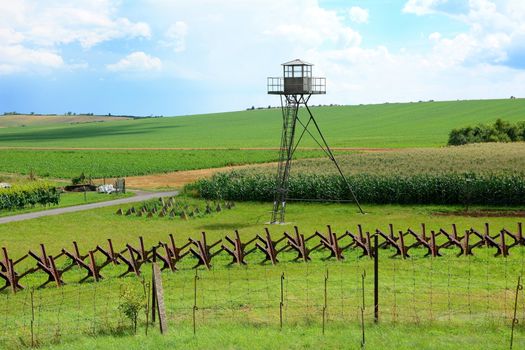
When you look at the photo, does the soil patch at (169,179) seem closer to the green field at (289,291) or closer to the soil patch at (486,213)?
the green field at (289,291)

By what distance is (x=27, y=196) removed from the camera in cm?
4906

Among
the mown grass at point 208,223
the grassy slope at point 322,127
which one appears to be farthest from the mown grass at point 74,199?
the grassy slope at point 322,127

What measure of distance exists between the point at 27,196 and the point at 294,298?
32102 millimetres

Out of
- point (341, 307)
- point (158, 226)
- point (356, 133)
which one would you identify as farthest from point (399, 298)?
point (356, 133)

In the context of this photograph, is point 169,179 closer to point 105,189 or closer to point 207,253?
point 105,189

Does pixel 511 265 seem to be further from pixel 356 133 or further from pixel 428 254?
pixel 356 133

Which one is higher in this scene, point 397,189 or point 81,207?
point 397,189

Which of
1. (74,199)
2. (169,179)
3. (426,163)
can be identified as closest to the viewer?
(74,199)

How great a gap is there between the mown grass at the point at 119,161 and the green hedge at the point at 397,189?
2774 cm

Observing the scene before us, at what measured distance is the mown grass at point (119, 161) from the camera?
3182 inches

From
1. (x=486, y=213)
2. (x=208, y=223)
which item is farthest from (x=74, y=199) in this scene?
(x=486, y=213)

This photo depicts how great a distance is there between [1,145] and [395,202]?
110 metres

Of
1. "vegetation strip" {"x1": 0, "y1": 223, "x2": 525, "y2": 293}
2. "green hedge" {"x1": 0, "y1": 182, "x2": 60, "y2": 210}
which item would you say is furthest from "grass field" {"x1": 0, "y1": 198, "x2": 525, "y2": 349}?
"green hedge" {"x1": 0, "y1": 182, "x2": 60, "y2": 210}

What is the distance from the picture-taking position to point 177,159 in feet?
308
